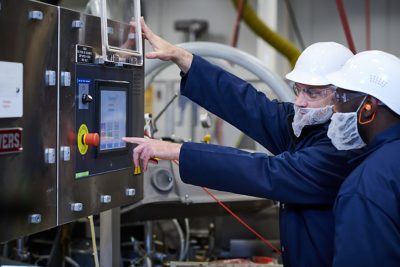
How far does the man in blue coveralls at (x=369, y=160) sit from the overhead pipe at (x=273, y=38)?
2649 millimetres

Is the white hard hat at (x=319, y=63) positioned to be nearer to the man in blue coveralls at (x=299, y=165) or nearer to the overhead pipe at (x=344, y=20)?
the man in blue coveralls at (x=299, y=165)

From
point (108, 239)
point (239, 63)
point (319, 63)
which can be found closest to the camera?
point (319, 63)

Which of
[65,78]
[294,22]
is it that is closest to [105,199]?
[65,78]

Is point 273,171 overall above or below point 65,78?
below

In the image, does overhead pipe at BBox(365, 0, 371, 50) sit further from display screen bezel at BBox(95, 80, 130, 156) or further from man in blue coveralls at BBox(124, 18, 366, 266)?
display screen bezel at BBox(95, 80, 130, 156)

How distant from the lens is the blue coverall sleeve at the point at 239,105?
190cm

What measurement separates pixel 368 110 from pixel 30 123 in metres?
0.78

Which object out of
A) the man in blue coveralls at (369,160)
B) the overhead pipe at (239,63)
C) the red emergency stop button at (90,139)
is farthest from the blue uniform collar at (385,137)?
the overhead pipe at (239,63)

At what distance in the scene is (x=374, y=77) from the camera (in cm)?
139

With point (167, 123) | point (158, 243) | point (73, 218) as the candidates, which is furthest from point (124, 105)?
point (167, 123)

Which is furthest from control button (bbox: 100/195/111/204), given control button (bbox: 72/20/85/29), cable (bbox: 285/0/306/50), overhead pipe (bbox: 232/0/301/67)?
cable (bbox: 285/0/306/50)

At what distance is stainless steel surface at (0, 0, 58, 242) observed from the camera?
4.03ft

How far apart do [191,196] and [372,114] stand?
1.21 metres

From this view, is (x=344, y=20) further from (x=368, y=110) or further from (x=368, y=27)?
(x=368, y=110)
